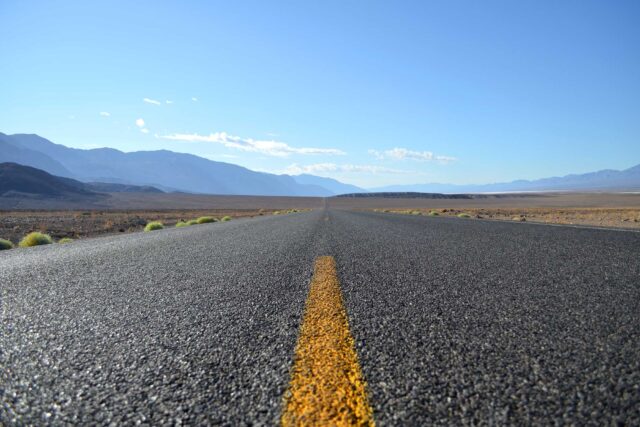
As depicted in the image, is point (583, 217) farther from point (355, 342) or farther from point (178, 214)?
point (178, 214)

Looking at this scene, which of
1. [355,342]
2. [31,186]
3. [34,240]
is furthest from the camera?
[31,186]

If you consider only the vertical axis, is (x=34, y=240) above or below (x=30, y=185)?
below

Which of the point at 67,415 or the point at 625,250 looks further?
the point at 625,250

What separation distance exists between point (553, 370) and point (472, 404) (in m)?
0.34

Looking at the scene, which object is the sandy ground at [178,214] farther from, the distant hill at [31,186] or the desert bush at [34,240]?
the distant hill at [31,186]

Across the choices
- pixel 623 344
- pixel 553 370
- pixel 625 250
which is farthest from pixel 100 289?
pixel 625 250

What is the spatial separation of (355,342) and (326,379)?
303 millimetres

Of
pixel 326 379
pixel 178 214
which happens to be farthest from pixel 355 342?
pixel 178 214

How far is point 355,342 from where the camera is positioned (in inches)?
49.7

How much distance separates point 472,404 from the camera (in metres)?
0.87

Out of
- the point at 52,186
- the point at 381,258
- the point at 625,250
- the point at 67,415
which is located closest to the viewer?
the point at 67,415

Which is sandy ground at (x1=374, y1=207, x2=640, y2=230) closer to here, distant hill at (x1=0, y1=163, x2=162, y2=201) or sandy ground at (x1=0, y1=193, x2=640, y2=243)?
sandy ground at (x1=0, y1=193, x2=640, y2=243)

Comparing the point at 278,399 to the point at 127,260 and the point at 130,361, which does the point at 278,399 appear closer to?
the point at 130,361

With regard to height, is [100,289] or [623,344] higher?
[623,344]
